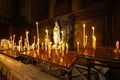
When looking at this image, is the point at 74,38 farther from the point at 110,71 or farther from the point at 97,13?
the point at 110,71

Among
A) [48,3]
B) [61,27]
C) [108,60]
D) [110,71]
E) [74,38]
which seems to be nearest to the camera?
[108,60]

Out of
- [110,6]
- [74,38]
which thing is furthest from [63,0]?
[110,6]

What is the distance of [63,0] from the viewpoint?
30.5 feet

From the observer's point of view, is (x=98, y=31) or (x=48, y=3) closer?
(x=98, y=31)

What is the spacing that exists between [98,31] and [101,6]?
39.0 inches

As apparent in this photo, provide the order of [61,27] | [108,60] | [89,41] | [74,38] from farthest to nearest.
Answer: [61,27] < [74,38] < [89,41] < [108,60]

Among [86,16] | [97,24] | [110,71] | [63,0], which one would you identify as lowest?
[110,71]

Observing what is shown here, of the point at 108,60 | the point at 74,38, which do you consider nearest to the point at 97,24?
the point at 74,38

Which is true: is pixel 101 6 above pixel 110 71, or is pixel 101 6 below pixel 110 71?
above

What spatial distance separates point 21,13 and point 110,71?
11.2 meters

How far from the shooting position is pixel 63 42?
25.4 feet

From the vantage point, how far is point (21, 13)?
1465 cm

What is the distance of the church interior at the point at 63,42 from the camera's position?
3.34 m

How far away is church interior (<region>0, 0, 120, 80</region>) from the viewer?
11.0ft
